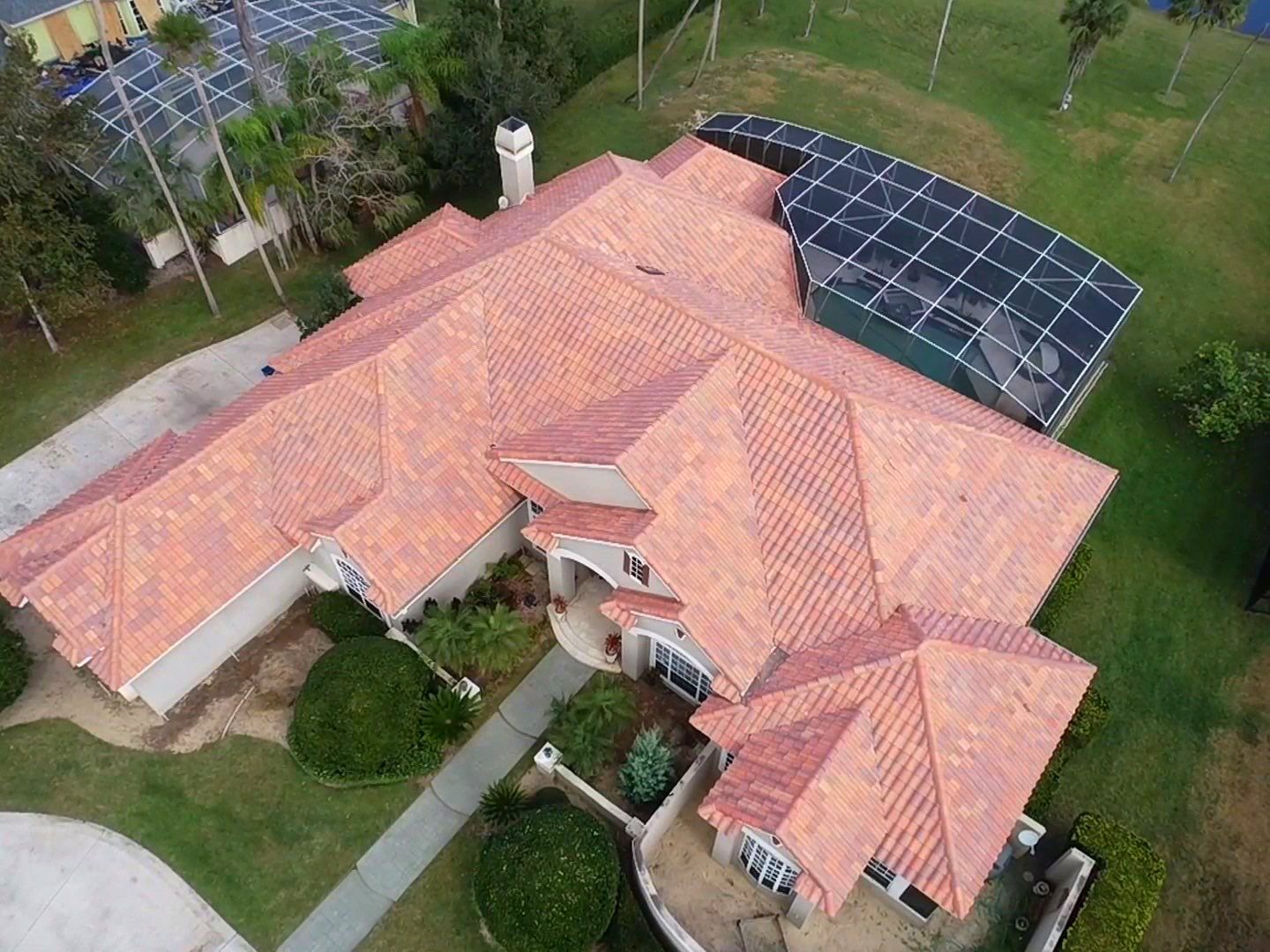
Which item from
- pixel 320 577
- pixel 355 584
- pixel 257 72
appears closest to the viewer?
pixel 355 584

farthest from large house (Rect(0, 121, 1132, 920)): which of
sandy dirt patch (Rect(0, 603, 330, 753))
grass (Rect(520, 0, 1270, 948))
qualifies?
grass (Rect(520, 0, 1270, 948))

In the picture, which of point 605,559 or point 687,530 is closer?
point 687,530

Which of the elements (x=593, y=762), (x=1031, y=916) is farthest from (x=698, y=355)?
(x=1031, y=916)

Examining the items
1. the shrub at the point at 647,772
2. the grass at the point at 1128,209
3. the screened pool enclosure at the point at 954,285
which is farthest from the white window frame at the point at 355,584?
the grass at the point at 1128,209

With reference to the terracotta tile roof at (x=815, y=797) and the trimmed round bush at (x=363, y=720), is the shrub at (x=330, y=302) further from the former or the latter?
the terracotta tile roof at (x=815, y=797)

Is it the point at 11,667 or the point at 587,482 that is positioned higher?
the point at 587,482

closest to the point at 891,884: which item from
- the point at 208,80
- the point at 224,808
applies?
the point at 224,808

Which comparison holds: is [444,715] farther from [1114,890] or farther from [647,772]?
[1114,890]
